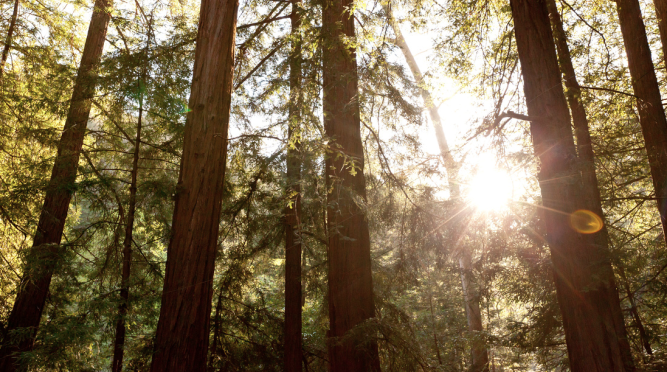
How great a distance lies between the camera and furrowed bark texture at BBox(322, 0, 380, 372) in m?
4.80

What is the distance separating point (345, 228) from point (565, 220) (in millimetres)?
2673

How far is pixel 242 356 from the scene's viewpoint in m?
7.04

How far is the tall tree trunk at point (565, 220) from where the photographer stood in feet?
12.7

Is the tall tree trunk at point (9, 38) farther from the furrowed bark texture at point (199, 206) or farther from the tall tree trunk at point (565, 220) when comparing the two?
the tall tree trunk at point (565, 220)

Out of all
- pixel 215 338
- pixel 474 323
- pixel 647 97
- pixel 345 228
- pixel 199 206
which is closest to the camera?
pixel 199 206

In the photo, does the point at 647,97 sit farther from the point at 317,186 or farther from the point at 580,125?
the point at 317,186

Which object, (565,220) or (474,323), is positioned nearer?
(565,220)

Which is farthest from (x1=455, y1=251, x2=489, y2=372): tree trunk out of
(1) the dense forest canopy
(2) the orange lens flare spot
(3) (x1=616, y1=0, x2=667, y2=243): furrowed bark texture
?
(3) (x1=616, y1=0, x2=667, y2=243): furrowed bark texture

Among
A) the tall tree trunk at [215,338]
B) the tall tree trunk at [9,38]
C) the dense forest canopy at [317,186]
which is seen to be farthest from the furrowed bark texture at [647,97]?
the tall tree trunk at [9,38]

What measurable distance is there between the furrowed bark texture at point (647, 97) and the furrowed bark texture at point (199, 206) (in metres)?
5.65

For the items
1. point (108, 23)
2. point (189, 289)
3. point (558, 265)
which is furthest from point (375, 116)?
point (108, 23)

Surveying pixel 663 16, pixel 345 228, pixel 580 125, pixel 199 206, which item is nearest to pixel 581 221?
pixel 345 228

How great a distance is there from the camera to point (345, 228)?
5.36m

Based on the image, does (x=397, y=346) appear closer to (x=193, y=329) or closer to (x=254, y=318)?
(x=193, y=329)
